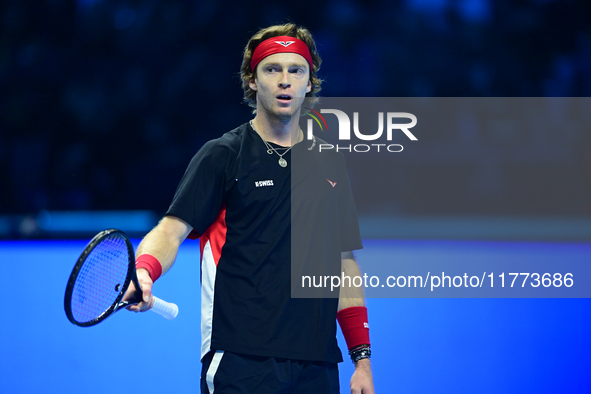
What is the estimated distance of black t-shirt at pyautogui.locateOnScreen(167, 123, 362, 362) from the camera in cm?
162

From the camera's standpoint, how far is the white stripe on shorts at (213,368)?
5.25 ft

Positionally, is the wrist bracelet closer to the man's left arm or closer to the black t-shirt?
the man's left arm

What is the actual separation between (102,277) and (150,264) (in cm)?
12

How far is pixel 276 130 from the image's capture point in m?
1.81

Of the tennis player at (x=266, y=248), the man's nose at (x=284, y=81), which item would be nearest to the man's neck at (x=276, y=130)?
the tennis player at (x=266, y=248)

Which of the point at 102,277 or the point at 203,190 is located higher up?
the point at 203,190

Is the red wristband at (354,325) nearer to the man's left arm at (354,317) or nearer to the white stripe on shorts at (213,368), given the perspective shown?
the man's left arm at (354,317)

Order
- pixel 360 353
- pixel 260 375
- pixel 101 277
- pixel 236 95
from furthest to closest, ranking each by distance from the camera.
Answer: pixel 236 95 → pixel 360 353 → pixel 260 375 → pixel 101 277

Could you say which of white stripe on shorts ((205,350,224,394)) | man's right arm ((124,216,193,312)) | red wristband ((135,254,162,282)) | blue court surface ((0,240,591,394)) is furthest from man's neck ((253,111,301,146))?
blue court surface ((0,240,591,394))

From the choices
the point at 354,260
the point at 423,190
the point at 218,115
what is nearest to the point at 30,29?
the point at 218,115

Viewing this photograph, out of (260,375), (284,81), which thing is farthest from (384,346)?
(284,81)

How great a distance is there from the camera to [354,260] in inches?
74.0

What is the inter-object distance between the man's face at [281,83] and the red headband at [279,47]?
0.01 metres

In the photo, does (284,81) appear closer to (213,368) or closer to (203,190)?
(203,190)
